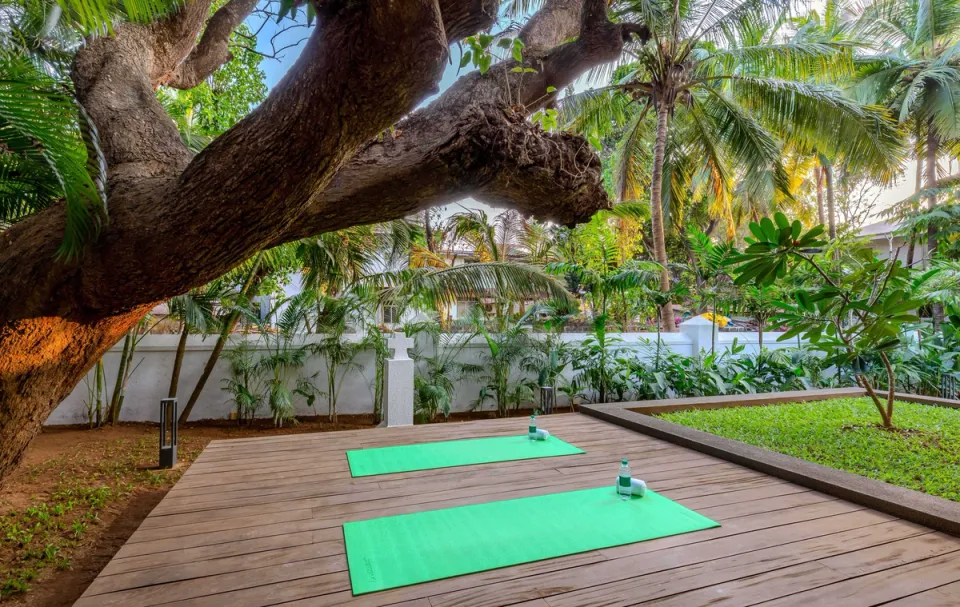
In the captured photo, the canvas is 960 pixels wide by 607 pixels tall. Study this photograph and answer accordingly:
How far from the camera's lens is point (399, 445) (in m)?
3.10

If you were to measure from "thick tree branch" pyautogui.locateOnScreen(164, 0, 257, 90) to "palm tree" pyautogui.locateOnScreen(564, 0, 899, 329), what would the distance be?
4.19 meters

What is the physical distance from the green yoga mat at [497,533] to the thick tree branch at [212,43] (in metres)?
2.74

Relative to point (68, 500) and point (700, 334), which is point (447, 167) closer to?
point (68, 500)

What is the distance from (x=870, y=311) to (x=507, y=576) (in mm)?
2669

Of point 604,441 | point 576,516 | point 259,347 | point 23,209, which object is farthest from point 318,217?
point 259,347

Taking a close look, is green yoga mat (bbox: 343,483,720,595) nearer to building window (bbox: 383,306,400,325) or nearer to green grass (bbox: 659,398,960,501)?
green grass (bbox: 659,398,960,501)

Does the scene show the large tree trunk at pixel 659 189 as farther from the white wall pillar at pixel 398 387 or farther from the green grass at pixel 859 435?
the white wall pillar at pixel 398 387

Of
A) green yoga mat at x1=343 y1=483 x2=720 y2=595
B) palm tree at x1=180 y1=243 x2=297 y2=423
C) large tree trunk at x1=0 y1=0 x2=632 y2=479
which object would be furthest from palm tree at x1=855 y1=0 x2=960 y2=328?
palm tree at x1=180 y1=243 x2=297 y2=423

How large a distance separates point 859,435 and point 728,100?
5.95m

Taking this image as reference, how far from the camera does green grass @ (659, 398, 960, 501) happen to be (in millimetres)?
2500

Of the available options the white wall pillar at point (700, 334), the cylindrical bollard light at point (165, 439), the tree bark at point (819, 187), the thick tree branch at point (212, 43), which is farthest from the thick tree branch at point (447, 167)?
the tree bark at point (819, 187)

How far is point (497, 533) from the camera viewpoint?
5.99 ft

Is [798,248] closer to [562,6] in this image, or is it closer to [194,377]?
[562,6]

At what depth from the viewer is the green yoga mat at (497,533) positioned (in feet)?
5.20
